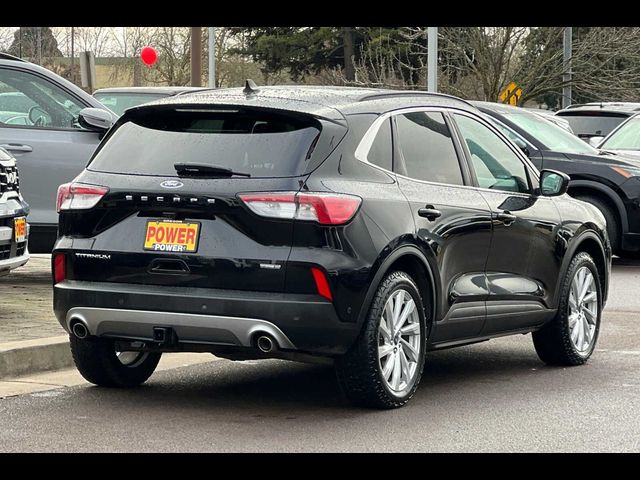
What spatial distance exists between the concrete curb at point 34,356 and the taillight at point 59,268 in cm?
85

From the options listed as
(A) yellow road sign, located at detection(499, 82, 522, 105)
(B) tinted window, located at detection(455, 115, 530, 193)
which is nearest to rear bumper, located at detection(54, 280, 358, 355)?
(B) tinted window, located at detection(455, 115, 530, 193)

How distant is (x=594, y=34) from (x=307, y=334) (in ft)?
121

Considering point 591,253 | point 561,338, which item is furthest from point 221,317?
point 591,253

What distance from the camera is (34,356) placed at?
8320mm

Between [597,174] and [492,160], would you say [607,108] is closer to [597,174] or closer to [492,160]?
[597,174]

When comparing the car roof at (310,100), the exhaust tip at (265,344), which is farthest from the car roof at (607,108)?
the exhaust tip at (265,344)

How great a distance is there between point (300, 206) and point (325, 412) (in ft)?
3.72

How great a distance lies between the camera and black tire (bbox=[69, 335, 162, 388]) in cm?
772

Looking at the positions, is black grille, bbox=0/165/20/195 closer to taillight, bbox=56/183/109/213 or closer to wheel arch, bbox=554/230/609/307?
taillight, bbox=56/183/109/213

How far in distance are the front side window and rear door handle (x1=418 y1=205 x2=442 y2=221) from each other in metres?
5.66

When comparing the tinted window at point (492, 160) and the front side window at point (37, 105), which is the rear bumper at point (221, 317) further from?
the front side window at point (37, 105)

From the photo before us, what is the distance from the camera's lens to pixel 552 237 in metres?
8.87
